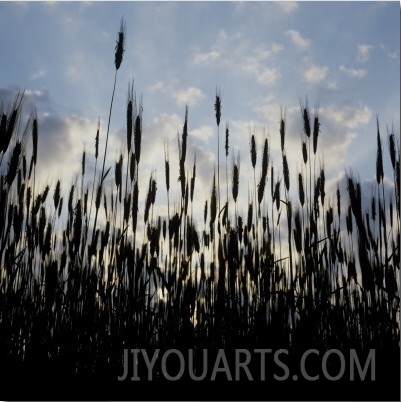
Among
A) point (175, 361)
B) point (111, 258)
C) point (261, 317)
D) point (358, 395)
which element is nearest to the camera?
point (358, 395)

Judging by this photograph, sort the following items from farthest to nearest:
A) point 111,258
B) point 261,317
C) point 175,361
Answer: point 111,258 < point 261,317 < point 175,361

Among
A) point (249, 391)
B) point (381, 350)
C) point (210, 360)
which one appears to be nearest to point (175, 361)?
point (210, 360)

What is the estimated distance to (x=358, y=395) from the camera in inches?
85.7

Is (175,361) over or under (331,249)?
under

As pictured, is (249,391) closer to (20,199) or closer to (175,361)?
(175,361)

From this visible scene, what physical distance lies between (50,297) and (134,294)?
451 millimetres

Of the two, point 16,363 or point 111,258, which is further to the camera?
point 111,258

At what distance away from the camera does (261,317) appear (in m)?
2.57

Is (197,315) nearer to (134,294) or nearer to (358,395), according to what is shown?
(134,294)

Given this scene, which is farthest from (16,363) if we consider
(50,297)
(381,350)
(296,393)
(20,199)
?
(381,350)

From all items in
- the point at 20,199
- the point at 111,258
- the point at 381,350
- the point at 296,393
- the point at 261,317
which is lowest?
the point at 296,393

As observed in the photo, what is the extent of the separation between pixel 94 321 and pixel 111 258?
1.20 feet

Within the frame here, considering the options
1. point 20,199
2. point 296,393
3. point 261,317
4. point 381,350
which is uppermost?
point 20,199

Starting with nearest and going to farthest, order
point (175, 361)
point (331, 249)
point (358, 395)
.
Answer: point (358, 395), point (175, 361), point (331, 249)
